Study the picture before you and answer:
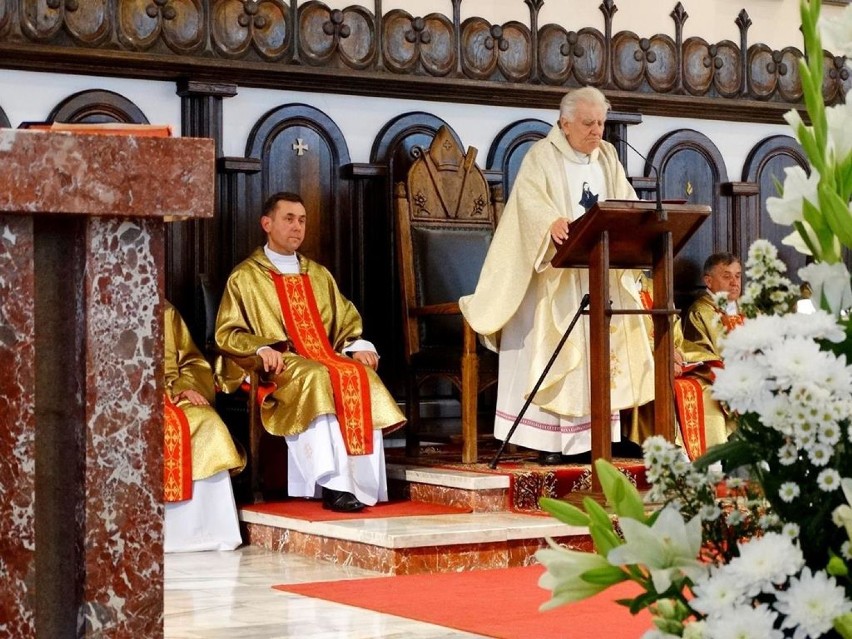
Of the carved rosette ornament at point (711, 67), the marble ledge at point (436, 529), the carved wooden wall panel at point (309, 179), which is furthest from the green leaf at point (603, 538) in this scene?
the carved rosette ornament at point (711, 67)

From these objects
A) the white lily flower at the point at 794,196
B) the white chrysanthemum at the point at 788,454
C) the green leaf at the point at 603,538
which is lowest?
the green leaf at the point at 603,538

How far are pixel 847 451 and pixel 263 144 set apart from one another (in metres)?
6.97

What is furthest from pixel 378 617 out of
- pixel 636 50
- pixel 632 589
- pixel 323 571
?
pixel 636 50

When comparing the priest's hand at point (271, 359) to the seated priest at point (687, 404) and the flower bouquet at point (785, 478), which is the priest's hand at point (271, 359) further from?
the flower bouquet at point (785, 478)

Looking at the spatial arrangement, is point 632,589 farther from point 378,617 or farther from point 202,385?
point 202,385

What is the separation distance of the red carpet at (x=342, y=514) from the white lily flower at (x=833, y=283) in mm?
5485

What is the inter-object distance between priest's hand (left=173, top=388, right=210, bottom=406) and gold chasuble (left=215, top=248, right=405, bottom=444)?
0.27 metres

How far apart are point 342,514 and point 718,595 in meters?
5.68

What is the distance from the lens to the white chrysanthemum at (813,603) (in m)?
1.28

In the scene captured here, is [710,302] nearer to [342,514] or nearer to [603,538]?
[342,514]

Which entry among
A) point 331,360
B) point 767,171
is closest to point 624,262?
point 331,360

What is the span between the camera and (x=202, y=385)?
24.5ft

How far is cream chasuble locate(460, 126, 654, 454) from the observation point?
286 inches

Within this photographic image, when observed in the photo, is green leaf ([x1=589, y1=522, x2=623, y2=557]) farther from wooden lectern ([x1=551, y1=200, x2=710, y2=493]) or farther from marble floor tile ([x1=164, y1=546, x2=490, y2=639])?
wooden lectern ([x1=551, y1=200, x2=710, y2=493])
